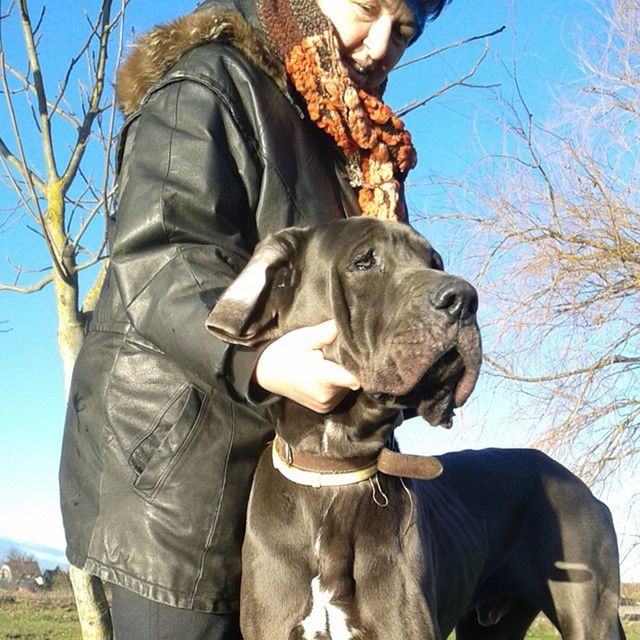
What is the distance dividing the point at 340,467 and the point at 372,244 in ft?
1.91

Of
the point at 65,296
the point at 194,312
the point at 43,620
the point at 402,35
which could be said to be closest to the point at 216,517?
the point at 194,312

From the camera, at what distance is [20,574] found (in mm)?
10430

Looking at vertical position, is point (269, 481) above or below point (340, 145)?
below

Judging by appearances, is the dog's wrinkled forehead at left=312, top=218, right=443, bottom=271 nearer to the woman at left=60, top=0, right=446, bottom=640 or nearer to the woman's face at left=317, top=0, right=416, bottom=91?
the woman at left=60, top=0, right=446, bottom=640

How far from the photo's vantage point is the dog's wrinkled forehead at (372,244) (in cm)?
252

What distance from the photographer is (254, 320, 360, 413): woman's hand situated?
2.23 metres

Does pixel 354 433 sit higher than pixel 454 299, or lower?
lower

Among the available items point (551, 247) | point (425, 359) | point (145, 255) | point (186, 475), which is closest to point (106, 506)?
point (186, 475)

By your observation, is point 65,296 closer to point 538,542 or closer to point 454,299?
point 538,542

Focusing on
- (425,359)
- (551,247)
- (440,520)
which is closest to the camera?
(425,359)

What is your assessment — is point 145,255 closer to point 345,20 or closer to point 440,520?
point 345,20

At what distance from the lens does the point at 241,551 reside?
8.52 feet

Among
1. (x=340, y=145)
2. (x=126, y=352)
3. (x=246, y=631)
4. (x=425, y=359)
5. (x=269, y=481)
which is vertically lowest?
(x=246, y=631)

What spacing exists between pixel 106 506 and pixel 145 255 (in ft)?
2.16
